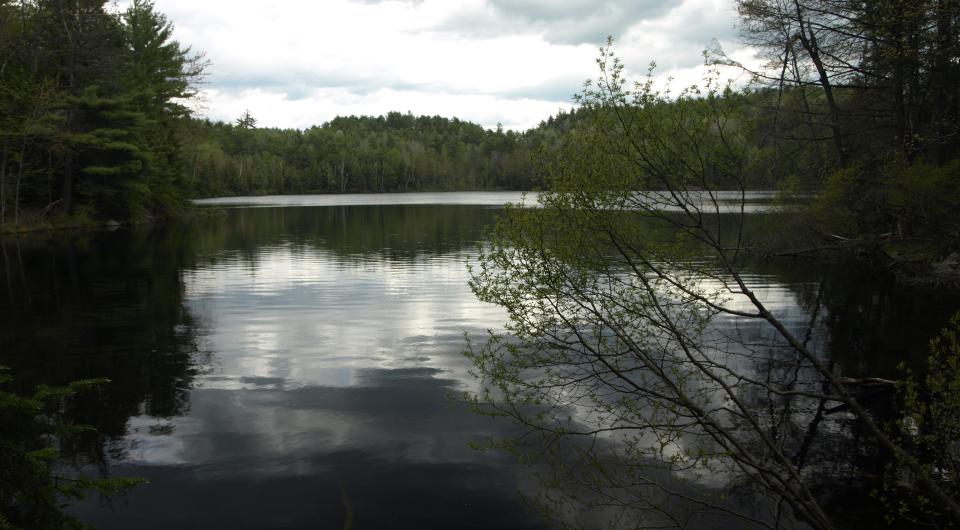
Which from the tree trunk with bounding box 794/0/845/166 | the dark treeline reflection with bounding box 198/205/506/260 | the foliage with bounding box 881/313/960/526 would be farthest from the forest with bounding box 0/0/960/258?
the dark treeline reflection with bounding box 198/205/506/260

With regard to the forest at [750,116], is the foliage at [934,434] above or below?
below

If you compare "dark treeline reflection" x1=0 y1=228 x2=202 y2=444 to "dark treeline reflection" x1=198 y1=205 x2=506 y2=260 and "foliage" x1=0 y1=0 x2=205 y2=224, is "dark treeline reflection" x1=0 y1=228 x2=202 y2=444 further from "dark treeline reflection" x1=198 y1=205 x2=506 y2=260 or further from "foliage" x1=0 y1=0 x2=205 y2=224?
"foliage" x1=0 y1=0 x2=205 y2=224

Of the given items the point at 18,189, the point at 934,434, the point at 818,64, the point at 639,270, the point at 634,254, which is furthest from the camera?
the point at 18,189

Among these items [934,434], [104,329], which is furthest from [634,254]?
[104,329]

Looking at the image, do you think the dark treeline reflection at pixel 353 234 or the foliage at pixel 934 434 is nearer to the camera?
the foliage at pixel 934 434

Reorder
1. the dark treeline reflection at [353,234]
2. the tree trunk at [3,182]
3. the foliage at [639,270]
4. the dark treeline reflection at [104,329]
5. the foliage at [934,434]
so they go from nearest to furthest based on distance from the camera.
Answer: the foliage at [934,434]
the foliage at [639,270]
the dark treeline reflection at [104,329]
the dark treeline reflection at [353,234]
the tree trunk at [3,182]

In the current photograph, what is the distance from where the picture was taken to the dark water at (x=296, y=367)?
9.86 meters

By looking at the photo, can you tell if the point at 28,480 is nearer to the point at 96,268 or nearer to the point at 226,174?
the point at 96,268

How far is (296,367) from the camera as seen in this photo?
16.1 m

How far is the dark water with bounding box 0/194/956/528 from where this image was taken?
9.86m

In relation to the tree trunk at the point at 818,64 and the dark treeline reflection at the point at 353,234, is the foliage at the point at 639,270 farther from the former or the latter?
the dark treeline reflection at the point at 353,234

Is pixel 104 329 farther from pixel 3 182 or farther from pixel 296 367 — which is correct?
pixel 3 182

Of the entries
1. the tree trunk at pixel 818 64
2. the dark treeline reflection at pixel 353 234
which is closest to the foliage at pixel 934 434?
the tree trunk at pixel 818 64

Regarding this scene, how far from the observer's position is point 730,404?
44.2 ft
